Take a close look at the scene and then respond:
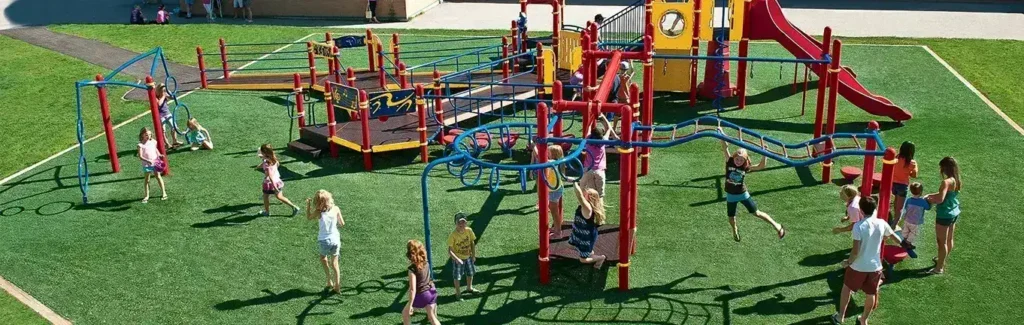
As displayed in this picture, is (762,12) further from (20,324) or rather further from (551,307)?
(20,324)

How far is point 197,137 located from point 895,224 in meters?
13.2

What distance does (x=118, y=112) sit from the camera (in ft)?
74.4

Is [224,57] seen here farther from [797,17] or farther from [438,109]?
[797,17]

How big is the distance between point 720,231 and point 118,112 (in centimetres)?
1487

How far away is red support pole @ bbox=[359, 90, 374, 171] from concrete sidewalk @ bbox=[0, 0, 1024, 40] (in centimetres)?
1548

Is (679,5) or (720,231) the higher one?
(679,5)

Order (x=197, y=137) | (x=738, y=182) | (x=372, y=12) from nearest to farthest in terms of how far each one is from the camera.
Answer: (x=738, y=182) → (x=197, y=137) → (x=372, y=12)

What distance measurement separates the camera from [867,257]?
1126 centimetres

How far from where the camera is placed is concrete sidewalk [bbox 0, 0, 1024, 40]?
31.2 meters

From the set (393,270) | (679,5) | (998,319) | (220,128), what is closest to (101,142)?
(220,128)

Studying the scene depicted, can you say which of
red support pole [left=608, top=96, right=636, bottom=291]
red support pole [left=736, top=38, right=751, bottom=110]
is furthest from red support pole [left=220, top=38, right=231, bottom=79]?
red support pole [left=608, top=96, right=636, bottom=291]

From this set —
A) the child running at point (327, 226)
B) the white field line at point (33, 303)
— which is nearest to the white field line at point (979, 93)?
the child running at point (327, 226)

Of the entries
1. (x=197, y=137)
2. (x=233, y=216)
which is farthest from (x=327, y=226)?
(x=197, y=137)

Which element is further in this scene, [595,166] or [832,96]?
[832,96]
